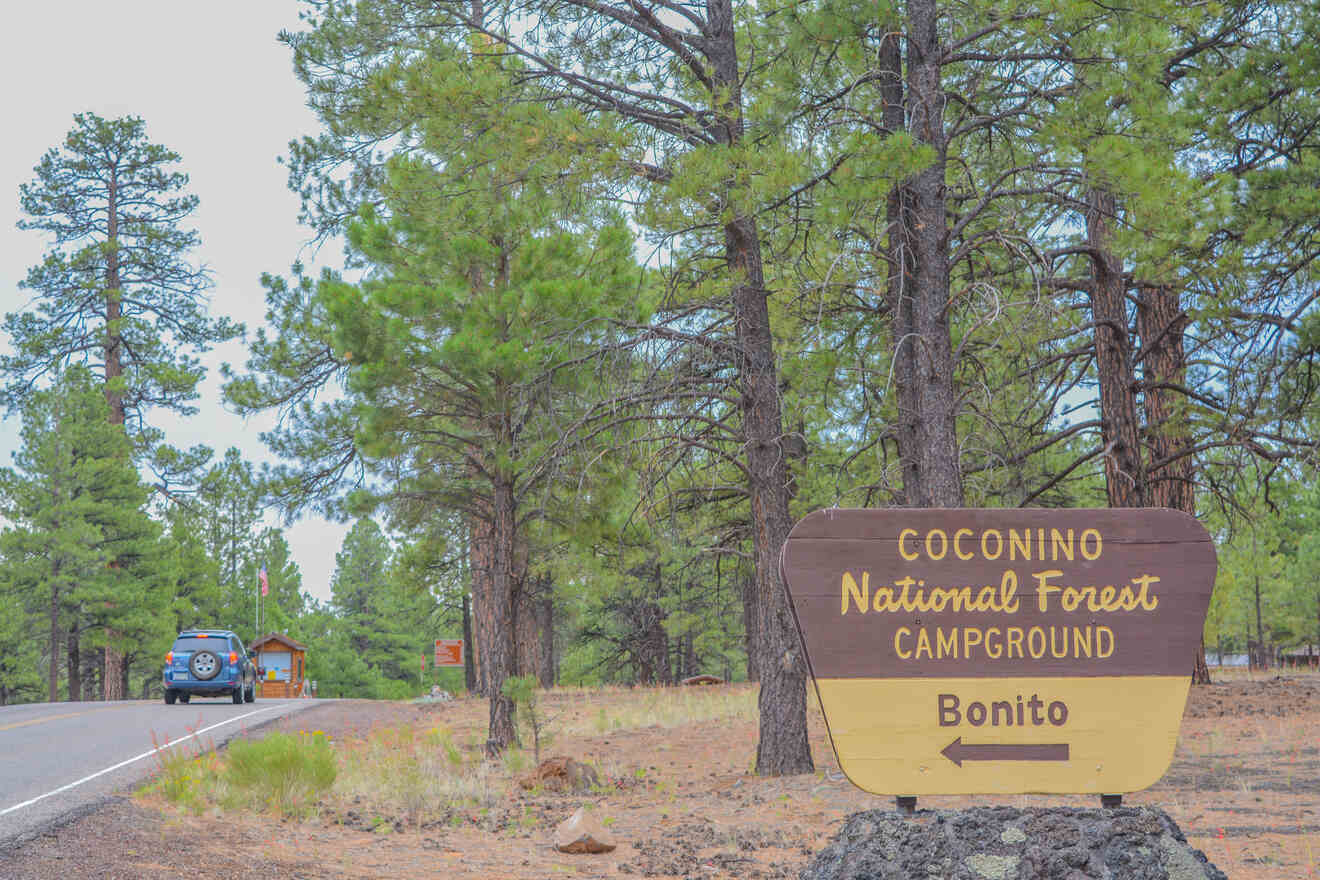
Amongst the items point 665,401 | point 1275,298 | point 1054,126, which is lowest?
point 665,401

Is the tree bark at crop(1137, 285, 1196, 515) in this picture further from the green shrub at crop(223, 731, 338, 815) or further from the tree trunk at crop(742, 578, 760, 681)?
the tree trunk at crop(742, 578, 760, 681)

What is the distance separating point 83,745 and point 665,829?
8.57 meters

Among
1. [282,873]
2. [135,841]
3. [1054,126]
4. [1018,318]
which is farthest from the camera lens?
[1018,318]

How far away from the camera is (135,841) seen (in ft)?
23.1

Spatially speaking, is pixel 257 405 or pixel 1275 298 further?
pixel 257 405

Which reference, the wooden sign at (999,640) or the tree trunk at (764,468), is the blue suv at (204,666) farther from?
the wooden sign at (999,640)

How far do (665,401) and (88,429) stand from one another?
32.4m

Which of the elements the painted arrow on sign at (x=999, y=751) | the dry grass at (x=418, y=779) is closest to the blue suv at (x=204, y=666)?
the dry grass at (x=418, y=779)

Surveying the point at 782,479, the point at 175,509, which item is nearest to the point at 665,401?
the point at 782,479

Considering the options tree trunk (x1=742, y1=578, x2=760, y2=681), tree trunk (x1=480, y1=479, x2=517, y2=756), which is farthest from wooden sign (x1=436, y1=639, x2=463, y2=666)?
tree trunk (x1=480, y1=479, x2=517, y2=756)

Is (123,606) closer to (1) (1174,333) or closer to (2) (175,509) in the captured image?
(2) (175,509)

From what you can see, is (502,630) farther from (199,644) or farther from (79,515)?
(79,515)

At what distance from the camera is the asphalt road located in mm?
8398

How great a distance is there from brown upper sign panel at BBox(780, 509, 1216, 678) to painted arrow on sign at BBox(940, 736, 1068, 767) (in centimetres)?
29
